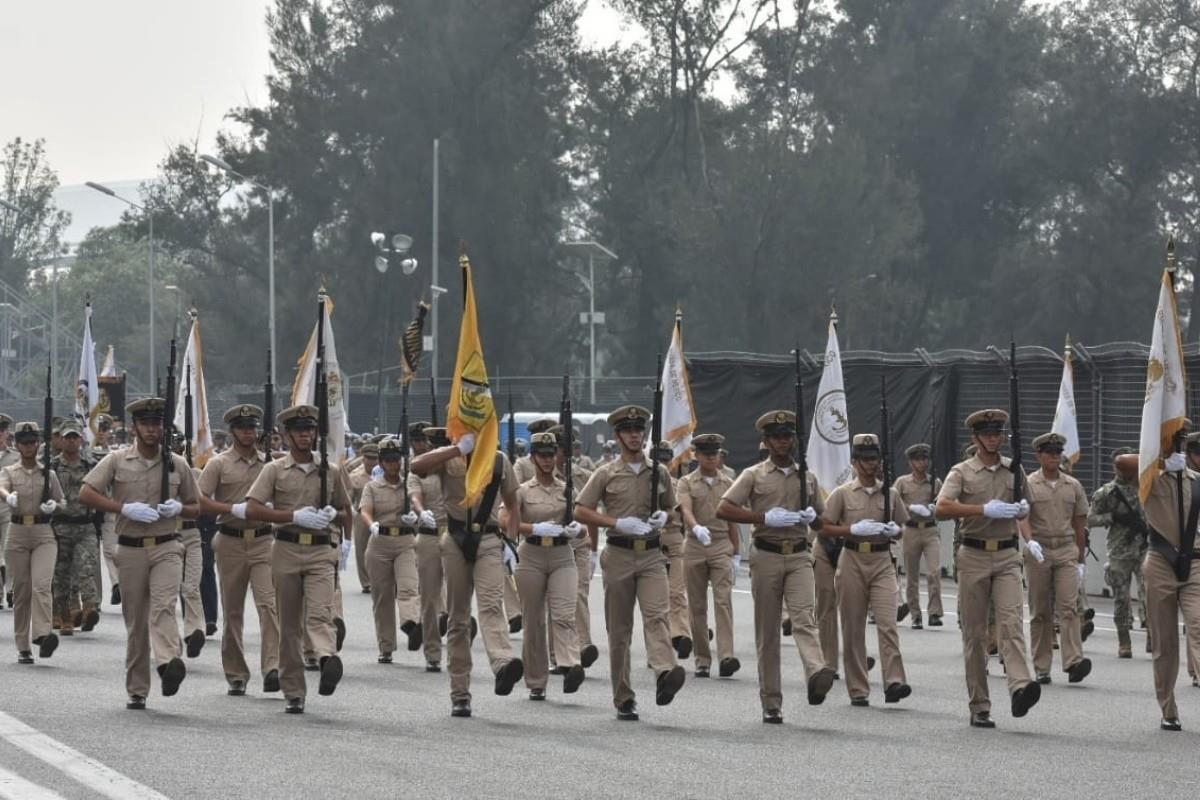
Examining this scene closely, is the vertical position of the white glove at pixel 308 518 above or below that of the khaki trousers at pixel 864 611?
above

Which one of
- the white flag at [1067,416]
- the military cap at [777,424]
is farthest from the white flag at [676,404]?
the military cap at [777,424]

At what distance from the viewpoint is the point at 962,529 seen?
14.0 meters

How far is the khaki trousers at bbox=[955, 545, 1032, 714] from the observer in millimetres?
13289

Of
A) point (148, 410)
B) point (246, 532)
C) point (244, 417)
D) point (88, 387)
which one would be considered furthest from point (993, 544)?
point (88, 387)

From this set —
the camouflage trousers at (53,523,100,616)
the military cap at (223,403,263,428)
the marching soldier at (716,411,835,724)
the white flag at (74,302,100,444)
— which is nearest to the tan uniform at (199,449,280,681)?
the military cap at (223,403,263,428)

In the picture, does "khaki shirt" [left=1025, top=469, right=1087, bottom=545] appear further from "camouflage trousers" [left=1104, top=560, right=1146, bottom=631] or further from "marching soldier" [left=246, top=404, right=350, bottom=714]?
"marching soldier" [left=246, top=404, right=350, bottom=714]

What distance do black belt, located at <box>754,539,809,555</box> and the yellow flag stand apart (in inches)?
69.8

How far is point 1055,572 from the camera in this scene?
16391 mm

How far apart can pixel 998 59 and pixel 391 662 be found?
184 ft

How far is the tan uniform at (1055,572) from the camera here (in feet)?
53.4

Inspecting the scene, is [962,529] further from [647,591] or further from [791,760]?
[791,760]

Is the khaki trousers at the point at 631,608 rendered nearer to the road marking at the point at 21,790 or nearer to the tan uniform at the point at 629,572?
the tan uniform at the point at 629,572

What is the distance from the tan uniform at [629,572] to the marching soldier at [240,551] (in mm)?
2414

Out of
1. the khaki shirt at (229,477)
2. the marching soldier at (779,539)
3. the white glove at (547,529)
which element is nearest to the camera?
the marching soldier at (779,539)
